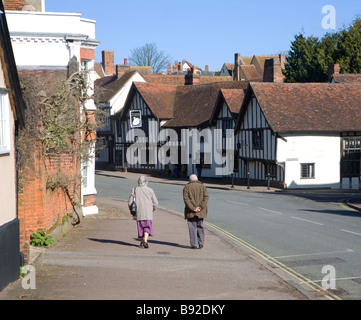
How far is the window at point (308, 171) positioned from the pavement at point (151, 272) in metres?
21.7

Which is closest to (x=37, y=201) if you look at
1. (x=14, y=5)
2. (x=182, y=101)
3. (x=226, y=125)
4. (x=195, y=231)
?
(x=195, y=231)

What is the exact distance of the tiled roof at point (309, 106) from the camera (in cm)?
3650

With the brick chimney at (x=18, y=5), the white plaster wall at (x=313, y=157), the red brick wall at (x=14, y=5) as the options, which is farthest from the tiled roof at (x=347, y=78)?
the red brick wall at (x=14, y=5)

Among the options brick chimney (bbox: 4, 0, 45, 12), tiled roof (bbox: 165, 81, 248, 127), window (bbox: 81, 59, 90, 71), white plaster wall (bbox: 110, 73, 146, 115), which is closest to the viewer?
window (bbox: 81, 59, 90, 71)

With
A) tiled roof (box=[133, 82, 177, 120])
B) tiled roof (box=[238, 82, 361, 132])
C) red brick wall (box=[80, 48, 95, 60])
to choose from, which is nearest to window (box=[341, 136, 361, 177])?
tiled roof (box=[238, 82, 361, 132])

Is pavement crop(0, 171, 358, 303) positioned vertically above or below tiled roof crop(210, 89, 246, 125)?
below

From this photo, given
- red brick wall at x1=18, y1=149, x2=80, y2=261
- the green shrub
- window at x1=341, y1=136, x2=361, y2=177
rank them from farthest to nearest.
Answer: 1. window at x1=341, y1=136, x2=361, y2=177
2. the green shrub
3. red brick wall at x1=18, y1=149, x2=80, y2=261

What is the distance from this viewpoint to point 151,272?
10.7 m

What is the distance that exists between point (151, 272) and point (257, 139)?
93.5 feet

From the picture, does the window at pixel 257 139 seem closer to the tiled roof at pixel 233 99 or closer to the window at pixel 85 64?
the tiled roof at pixel 233 99

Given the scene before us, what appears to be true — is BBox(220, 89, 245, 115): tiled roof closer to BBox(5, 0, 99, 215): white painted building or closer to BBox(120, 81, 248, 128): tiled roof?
BBox(120, 81, 248, 128): tiled roof

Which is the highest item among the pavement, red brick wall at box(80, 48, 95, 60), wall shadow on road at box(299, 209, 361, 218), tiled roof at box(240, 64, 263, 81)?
tiled roof at box(240, 64, 263, 81)

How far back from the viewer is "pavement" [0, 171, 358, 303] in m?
8.95
